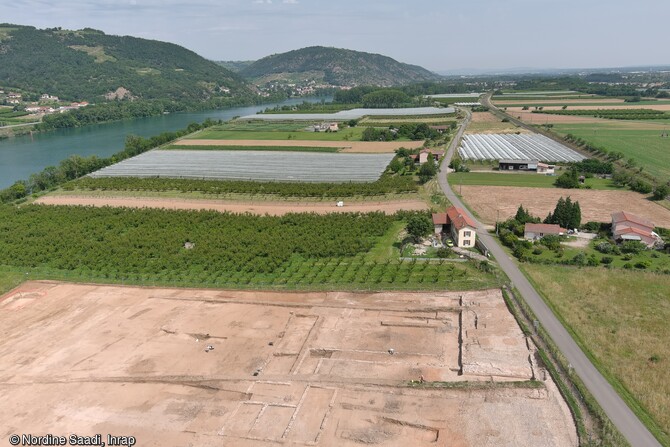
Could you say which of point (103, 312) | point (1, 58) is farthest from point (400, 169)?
point (1, 58)

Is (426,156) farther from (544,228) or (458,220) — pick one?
(544,228)

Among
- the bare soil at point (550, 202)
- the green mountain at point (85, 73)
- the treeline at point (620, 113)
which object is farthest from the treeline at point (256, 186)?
the green mountain at point (85, 73)

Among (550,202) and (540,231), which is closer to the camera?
(540,231)

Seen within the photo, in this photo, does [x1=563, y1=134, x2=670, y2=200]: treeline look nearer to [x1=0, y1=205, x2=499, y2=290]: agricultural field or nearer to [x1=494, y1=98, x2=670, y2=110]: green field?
[x1=0, y1=205, x2=499, y2=290]: agricultural field

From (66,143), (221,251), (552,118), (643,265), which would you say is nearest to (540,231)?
(643,265)

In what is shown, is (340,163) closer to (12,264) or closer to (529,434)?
(12,264)
